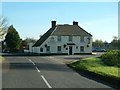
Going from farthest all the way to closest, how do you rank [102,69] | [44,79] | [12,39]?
[12,39]
[102,69]
[44,79]

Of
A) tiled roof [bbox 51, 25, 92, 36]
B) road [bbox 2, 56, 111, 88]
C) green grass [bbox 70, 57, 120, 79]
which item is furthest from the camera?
tiled roof [bbox 51, 25, 92, 36]

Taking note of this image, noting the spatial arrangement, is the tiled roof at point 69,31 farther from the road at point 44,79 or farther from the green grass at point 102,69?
the road at point 44,79

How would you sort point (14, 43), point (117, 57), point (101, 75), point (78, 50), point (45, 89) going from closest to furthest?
point (45, 89) < point (101, 75) < point (117, 57) < point (78, 50) < point (14, 43)

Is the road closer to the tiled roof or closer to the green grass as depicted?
the green grass

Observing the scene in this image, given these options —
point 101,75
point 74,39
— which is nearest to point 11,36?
point 74,39

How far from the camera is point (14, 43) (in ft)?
357

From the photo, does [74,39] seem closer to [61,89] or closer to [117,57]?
[117,57]

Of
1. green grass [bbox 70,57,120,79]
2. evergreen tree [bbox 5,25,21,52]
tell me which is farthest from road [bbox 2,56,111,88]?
evergreen tree [bbox 5,25,21,52]

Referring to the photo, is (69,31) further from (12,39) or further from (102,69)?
(102,69)

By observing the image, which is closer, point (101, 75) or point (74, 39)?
point (101, 75)

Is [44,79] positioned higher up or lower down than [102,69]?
lower down

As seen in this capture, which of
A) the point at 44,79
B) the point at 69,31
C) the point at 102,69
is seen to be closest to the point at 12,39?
the point at 69,31

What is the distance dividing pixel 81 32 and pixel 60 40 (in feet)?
20.1

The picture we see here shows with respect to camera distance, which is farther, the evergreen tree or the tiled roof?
the evergreen tree
